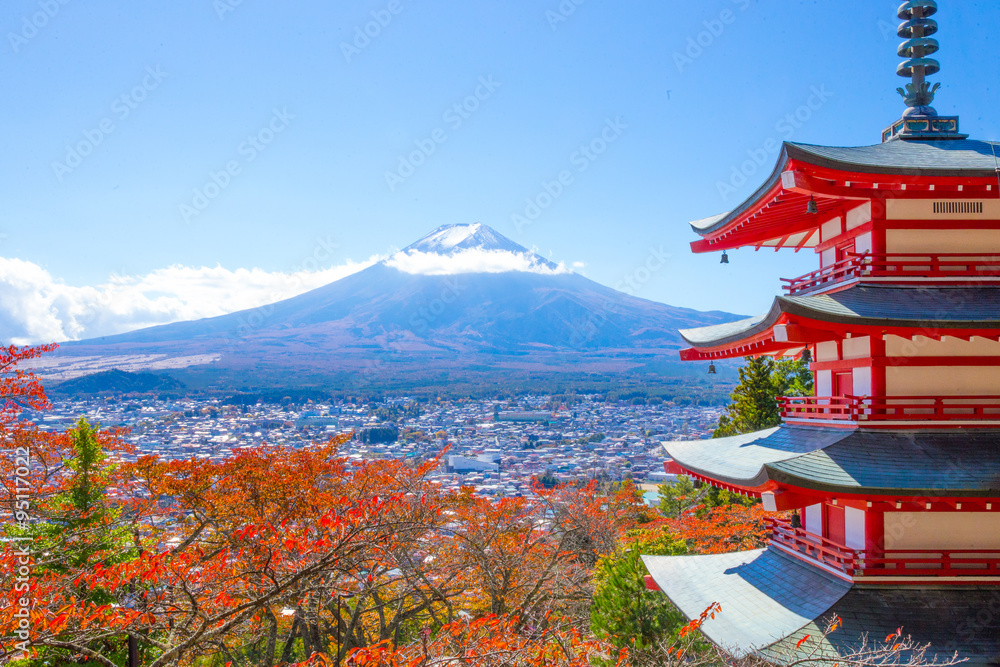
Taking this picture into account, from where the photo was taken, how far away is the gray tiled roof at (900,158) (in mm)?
6277

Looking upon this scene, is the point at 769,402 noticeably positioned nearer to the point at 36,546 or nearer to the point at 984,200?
the point at 984,200

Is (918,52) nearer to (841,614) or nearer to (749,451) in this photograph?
(749,451)

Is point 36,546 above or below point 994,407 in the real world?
below

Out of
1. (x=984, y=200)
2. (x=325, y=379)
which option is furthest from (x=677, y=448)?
(x=325, y=379)

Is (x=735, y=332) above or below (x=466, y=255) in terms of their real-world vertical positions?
below

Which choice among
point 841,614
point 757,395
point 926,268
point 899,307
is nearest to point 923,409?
point 899,307

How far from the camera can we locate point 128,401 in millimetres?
51875

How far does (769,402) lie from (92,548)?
20.7 m

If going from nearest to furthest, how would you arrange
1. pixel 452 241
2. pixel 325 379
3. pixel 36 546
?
pixel 36 546
pixel 325 379
pixel 452 241

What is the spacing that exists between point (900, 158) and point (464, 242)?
428 ft

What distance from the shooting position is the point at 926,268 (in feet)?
22.4

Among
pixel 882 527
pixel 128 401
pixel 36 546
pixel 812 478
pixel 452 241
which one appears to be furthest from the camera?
pixel 452 241

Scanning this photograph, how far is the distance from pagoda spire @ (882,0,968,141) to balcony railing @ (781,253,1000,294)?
1.87 meters

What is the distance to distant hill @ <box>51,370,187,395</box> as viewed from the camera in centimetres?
5156
